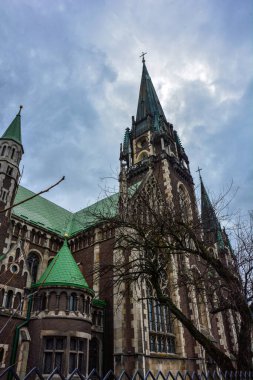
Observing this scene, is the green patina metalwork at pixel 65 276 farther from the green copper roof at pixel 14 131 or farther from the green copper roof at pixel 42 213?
the green copper roof at pixel 14 131

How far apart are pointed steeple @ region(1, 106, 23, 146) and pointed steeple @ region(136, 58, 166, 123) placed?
18183 mm

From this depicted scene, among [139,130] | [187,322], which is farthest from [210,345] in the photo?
[139,130]

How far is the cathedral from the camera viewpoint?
1599cm

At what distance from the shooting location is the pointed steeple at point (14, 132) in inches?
965

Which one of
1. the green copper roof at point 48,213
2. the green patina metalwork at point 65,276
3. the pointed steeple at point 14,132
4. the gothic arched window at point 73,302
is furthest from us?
the green copper roof at point 48,213

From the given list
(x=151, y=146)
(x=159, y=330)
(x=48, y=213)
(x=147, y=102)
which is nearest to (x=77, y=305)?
(x=159, y=330)

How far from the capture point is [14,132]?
25.2 m

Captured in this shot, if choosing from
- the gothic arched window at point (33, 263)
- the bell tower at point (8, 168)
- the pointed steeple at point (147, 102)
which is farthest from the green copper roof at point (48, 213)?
the pointed steeple at point (147, 102)

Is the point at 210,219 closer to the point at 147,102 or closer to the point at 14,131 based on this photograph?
the point at 14,131

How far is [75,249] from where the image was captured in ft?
84.8

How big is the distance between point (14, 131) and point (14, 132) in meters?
0.15

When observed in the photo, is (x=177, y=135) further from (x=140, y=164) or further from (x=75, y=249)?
(x=75, y=249)

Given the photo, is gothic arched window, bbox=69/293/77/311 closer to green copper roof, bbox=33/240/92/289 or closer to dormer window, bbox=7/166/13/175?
green copper roof, bbox=33/240/92/289

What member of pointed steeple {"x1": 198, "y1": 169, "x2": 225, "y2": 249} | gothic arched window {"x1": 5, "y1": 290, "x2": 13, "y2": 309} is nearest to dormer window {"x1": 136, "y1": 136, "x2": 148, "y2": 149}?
pointed steeple {"x1": 198, "y1": 169, "x2": 225, "y2": 249}
